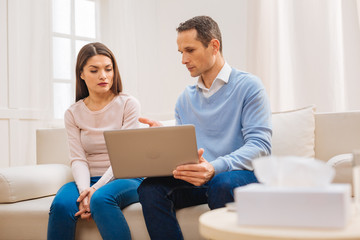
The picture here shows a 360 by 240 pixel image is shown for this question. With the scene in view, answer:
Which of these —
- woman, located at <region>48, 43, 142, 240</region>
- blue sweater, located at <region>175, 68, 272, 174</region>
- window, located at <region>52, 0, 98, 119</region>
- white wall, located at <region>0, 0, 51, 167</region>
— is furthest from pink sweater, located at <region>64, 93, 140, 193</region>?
window, located at <region>52, 0, 98, 119</region>

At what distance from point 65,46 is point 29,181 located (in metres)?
1.73

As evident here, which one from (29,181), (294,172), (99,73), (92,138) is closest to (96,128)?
(92,138)

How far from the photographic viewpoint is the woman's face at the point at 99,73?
2086 millimetres

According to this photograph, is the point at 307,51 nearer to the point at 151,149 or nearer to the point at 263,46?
the point at 263,46

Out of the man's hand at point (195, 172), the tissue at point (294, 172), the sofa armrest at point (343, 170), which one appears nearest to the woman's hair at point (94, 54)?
the man's hand at point (195, 172)

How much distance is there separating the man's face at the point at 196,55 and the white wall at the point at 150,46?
5.62ft

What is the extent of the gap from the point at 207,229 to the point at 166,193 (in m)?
0.76

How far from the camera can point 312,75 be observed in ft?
9.28

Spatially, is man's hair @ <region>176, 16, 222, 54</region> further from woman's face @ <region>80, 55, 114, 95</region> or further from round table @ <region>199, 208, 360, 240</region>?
round table @ <region>199, 208, 360, 240</region>

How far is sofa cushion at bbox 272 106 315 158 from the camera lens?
2.00 metres

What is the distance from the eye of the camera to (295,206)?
83cm

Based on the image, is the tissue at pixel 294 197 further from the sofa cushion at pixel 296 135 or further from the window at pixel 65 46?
the window at pixel 65 46

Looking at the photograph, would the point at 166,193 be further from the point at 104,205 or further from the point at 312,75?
the point at 312,75

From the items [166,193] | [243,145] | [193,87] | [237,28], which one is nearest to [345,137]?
[243,145]
